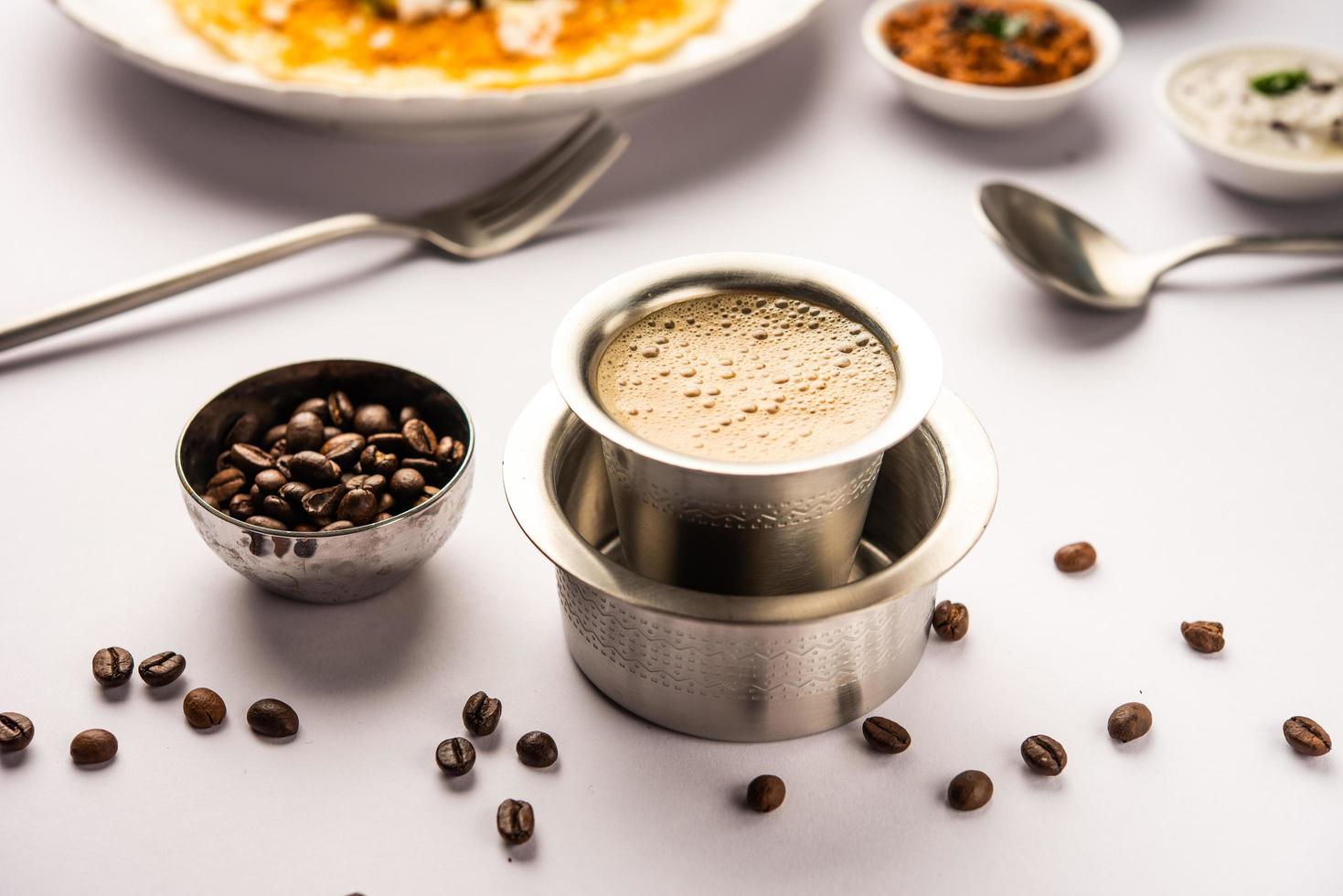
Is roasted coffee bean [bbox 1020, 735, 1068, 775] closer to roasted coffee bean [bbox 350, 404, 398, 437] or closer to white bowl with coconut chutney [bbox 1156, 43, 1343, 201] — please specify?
roasted coffee bean [bbox 350, 404, 398, 437]

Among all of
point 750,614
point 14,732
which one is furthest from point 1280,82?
point 14,732

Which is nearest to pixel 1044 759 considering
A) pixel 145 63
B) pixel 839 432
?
pixel 839 432

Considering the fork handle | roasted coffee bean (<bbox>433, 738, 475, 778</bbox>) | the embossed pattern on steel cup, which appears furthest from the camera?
the fork handle

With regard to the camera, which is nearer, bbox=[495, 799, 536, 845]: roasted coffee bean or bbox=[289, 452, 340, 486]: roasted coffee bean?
bbox=[495, 799, 536, 845]: roasted coffee bean

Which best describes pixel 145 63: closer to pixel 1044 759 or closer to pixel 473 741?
pixel 473 741

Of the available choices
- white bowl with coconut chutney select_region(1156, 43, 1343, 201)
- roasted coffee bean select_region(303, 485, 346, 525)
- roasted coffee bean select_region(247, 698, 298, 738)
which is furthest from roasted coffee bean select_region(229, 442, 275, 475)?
white bowl with coconut chutney select_region(1156, 43, 1343, 201)

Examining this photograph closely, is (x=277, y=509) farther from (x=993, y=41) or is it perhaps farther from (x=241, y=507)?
(x=993, y=41)
